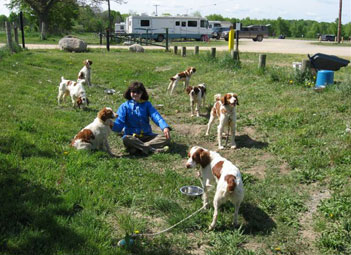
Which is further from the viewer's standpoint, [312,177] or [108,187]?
[312,177]

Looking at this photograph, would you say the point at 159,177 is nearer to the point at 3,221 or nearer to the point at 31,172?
the point at 31,172

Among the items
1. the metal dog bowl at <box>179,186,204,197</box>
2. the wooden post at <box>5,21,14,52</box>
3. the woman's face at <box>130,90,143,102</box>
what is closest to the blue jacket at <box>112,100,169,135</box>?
the woman's face at <box>130,90,143,102</box>

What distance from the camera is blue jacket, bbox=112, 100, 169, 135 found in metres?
6.93

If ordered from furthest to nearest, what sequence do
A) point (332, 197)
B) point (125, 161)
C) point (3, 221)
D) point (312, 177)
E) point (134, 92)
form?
point (134, 92), point (125, 161), point (312, 177), point (332, 197), point (3, 221)

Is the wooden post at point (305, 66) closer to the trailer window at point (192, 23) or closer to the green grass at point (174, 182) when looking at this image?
the green grass at point (174, 182)

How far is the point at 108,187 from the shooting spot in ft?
16.4

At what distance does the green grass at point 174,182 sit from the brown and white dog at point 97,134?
0.75 feet

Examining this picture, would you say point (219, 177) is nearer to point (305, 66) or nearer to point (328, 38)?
point (305, 66)

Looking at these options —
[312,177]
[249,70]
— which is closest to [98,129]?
[312,177]

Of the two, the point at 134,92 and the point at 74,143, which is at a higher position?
the point at 134,92

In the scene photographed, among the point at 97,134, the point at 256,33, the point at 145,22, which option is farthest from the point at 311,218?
the point at 256,33

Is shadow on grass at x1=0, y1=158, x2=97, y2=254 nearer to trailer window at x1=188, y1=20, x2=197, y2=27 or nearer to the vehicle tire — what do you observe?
the vehicle tire

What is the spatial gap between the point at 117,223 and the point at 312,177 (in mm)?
3134

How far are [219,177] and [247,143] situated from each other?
3148 mm
